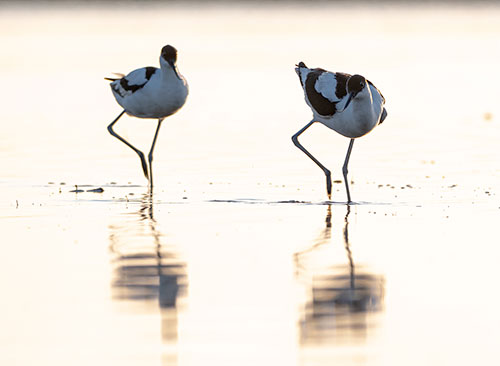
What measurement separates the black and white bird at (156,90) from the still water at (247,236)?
68 centimetres

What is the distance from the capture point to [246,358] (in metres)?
6.21

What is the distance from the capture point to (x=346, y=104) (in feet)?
37.7

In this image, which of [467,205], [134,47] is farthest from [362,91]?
[134,47]

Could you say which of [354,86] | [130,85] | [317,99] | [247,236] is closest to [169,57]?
[130,85]

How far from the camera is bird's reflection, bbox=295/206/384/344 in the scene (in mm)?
6719

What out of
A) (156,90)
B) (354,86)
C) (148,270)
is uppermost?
(156,90)

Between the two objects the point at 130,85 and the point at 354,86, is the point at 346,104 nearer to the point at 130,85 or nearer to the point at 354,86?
the point at 354,86

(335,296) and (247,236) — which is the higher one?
(247,236)

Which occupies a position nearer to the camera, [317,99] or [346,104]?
[346,104]

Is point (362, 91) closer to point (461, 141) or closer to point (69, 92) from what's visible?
point (461, 141)

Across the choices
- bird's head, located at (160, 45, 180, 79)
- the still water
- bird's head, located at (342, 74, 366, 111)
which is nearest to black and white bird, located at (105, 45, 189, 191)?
bird's head, located at (160, 45, 180, 79)

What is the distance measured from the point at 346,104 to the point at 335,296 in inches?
168

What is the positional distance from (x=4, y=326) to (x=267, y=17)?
57272mm

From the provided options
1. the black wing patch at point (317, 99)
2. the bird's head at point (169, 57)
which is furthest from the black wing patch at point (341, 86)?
the bird's head at point (169, 57)
